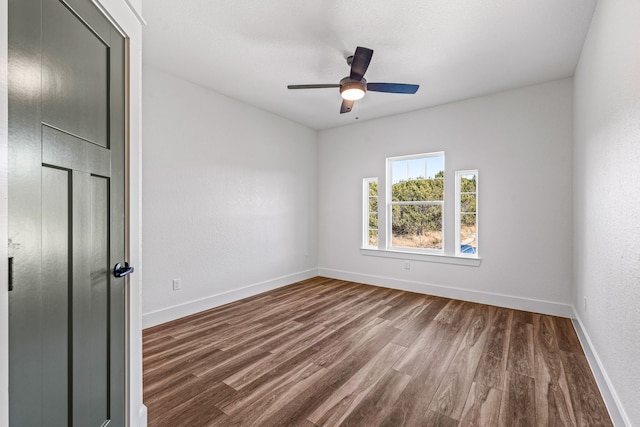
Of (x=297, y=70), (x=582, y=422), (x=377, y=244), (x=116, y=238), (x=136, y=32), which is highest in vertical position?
(x=297, y=70)

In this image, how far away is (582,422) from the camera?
1.71 metres

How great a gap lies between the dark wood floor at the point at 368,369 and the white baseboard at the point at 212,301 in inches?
4.7

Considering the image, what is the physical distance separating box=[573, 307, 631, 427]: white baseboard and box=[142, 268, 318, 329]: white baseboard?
145 inches

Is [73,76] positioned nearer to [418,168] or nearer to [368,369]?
[368,369]

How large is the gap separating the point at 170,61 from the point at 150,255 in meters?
2.06

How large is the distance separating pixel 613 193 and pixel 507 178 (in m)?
2.00

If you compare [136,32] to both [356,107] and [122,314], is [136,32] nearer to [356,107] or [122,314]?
[122,314]

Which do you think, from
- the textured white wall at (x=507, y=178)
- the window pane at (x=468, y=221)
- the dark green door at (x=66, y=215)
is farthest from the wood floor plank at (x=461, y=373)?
the dark green door at (x=66, y=215)

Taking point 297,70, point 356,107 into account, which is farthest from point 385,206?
point 297,70

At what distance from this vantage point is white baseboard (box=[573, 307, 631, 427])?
64.1 inches

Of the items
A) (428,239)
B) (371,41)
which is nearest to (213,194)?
(371,41)

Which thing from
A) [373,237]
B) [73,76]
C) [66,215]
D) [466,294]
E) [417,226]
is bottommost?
[466,294]

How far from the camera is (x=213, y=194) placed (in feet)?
12.3

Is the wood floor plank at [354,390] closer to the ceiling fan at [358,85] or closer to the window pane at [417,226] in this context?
the window pane at [417,226]
